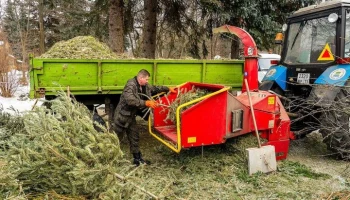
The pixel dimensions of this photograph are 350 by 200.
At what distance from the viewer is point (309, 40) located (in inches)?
220

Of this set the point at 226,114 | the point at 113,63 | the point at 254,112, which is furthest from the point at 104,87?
the point at 254,112

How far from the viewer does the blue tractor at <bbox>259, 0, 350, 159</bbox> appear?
15.4 ft

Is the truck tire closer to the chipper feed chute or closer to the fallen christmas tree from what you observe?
the chipper feed chute

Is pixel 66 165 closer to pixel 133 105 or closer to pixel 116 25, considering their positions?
pixel 133 105

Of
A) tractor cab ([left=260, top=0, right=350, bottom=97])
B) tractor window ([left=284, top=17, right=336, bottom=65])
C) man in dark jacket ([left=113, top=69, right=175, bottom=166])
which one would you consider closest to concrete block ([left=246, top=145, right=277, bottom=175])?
tractor cab ([left=260, top=0, right=350, bottom=97])

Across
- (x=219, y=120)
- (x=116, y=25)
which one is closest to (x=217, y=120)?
(x=219, y=120)

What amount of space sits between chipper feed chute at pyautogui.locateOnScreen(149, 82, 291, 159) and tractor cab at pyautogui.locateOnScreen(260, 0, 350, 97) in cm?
72

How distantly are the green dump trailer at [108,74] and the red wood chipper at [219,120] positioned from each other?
21.8 inches

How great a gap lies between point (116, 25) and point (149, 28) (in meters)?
2.17

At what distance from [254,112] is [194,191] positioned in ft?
5.01

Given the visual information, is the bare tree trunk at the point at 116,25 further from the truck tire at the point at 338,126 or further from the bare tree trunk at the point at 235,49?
the truck tire at the point at 338,126

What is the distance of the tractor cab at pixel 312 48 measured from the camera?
4977 mm

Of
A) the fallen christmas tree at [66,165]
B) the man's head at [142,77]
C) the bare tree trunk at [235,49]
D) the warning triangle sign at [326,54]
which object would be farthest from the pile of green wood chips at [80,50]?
the bare tree trunk at [235,49]

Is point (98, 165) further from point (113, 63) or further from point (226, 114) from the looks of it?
point (113, 63)
